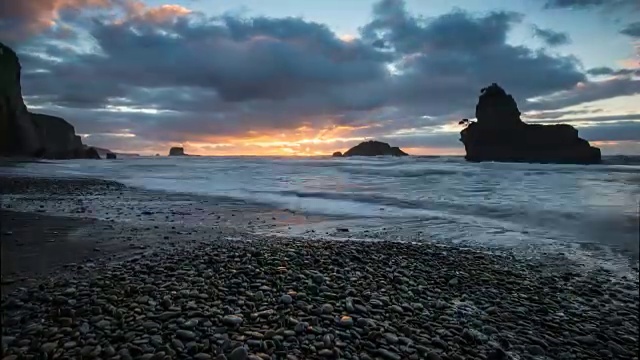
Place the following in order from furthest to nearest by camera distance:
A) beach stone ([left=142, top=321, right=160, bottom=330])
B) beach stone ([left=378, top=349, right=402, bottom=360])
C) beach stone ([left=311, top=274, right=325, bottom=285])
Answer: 1. beach stone ([left=311, top=274, right=325, bottom=285])
2. beach stone ([left=142, top=321, right=160, bottom=330])
3. beach stone ([left=378, top=349, right=402, bottom=360])

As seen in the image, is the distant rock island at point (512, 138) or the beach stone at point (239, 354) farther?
the distant rock island at point (512, 138)

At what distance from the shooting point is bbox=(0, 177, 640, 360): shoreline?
3555 millimetres

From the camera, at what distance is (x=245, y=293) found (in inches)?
183

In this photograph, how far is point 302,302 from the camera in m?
4.42

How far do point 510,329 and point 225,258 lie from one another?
4263 millimetres

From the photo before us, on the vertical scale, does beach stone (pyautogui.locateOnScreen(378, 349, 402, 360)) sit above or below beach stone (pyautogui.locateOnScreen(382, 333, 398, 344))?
below

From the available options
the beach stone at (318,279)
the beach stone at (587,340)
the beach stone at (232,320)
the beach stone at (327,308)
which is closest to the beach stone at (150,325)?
the beach stone at (232,320)

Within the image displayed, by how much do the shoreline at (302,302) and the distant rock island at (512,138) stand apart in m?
83.6

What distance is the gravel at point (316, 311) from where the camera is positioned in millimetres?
3510

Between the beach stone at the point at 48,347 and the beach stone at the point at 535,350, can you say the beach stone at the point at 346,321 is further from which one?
the beach stone at the point at 48,347

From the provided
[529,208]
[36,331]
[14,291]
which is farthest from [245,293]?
[529,208]

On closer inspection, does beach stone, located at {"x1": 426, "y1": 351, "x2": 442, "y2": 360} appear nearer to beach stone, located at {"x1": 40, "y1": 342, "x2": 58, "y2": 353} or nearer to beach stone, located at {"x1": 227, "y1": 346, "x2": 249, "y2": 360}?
beach stone, located at {"x1": 227, "y1": 346, "x2": 249, "y2": 360}

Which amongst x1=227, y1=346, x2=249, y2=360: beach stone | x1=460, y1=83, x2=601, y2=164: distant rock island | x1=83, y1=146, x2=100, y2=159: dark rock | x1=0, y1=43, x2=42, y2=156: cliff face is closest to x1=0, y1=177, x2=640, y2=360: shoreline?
x1=227, y1=346, x2=249, y2=360: beach stone

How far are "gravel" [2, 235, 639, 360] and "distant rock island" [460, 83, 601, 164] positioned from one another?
84023 millimetres
